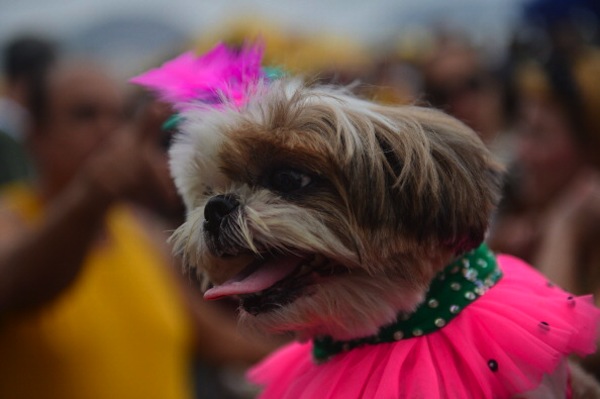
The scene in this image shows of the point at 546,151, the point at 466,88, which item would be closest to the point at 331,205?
the point at 546,151

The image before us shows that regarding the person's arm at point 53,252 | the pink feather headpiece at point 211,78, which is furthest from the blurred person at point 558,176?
the person's arm at point 53,252

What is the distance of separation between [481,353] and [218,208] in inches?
20.9

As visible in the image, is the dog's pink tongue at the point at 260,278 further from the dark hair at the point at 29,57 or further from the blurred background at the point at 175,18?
the blurred background at the point at 175,18

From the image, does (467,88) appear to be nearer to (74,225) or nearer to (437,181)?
(74,225)

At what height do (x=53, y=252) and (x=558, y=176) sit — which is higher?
(x=558, y=176)

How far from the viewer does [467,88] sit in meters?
3.32

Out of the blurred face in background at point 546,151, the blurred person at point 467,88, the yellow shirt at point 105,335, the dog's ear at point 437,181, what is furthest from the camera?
the blurred person at point 467,88

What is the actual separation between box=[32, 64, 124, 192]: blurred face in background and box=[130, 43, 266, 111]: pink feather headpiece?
1313 millimetres

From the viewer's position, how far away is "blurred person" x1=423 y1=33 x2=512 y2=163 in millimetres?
3264

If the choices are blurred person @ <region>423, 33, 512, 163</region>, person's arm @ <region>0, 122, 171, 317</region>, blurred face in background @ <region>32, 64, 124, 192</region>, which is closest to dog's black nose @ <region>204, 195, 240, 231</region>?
person's arm @ <region>0, 122, 171, 317</region>

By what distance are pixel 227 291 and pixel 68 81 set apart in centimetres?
179

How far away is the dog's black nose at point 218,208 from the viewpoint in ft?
4.04

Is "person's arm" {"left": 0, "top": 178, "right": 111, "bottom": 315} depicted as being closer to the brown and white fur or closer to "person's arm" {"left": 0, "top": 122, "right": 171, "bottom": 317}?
"person's arm" {"left": 0, "top": 122, "right": 171, "bottom": 317}

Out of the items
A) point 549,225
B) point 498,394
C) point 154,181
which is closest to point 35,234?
point 154,181
